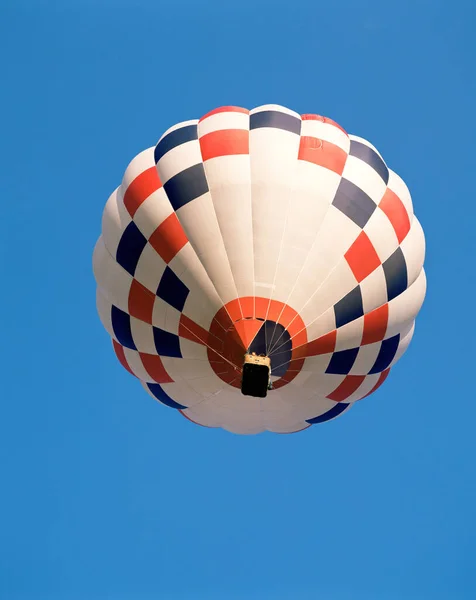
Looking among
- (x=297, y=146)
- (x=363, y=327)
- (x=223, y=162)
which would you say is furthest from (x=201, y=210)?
(x=363, y=327)

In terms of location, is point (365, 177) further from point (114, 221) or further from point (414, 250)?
point (114, 221)

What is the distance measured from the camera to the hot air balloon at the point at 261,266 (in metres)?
10.3

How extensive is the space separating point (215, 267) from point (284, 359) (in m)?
1.41

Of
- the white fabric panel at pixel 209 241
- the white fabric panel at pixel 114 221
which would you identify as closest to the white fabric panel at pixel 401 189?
the white fabric panel at pixel 209 241

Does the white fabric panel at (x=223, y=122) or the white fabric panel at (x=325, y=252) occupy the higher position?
the white fabric panel at (x=223, y=122)

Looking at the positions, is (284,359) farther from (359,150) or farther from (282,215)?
(359,150)

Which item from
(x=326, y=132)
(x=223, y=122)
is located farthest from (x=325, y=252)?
(x=223, y=122)

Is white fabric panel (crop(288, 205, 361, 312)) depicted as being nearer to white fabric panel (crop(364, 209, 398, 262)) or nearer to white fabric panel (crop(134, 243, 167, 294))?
white fabric panel (crop(364, 209, 398, 262))

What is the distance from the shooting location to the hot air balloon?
33.7 ft

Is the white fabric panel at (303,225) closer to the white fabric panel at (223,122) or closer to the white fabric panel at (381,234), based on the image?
the white fabric panel at (381,234)

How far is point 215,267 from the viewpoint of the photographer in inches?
408

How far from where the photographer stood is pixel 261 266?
33.6 ft

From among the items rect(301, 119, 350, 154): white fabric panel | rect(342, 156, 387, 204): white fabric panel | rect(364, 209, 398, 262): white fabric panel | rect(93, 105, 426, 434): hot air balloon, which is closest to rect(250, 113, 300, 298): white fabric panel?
rect(93, 105, 426, 434): hot air balloon

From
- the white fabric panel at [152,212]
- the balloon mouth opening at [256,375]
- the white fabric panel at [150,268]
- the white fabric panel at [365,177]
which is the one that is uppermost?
the white fabric panel at [365,177]
